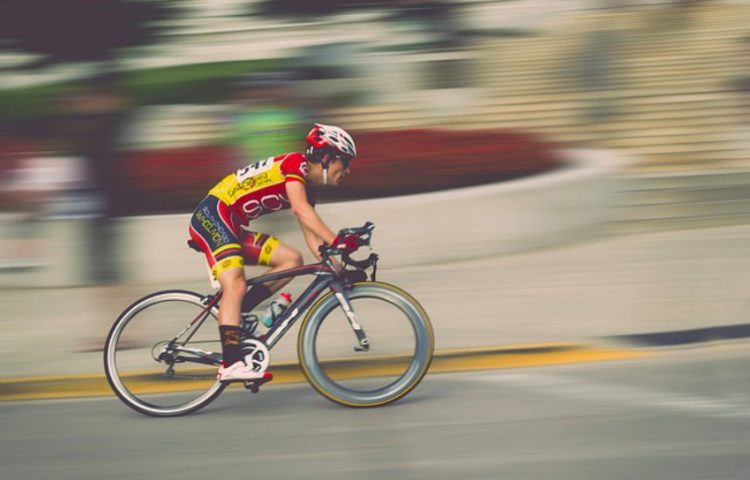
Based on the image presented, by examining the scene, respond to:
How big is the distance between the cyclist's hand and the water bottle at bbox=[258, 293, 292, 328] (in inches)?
19.3

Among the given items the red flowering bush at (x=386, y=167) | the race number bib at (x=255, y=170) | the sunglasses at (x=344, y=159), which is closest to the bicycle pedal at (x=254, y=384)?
the race number bib at (x=255, y=170)

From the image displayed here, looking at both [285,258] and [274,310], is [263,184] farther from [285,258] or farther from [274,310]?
[274,310]

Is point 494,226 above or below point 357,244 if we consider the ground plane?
above

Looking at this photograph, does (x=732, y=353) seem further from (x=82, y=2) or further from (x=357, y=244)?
(x=82, y=2)

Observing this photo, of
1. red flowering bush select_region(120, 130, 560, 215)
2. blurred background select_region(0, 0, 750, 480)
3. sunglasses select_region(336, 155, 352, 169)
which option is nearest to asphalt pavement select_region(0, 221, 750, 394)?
blurred background select_region(0, 0, 750, 480)

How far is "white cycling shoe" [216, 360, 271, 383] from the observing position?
20.8 feet

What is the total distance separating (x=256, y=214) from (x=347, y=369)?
40.8 inches

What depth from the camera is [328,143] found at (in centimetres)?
617

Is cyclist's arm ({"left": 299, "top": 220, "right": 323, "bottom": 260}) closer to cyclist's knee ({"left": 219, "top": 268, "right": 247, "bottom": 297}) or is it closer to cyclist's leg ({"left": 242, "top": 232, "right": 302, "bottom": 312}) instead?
cyclist's leg ({"left": 242, "top": 232, "right": 302, "bottom": 312})

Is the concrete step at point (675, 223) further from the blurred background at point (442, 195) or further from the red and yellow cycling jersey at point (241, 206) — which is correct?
the red and yellow cycling jersey at point (241, 206)

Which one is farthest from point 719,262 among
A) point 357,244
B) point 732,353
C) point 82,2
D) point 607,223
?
point 82,2

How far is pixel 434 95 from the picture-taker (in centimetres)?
1756

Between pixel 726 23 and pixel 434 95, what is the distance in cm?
519

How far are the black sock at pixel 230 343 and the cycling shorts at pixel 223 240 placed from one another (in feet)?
0.96
